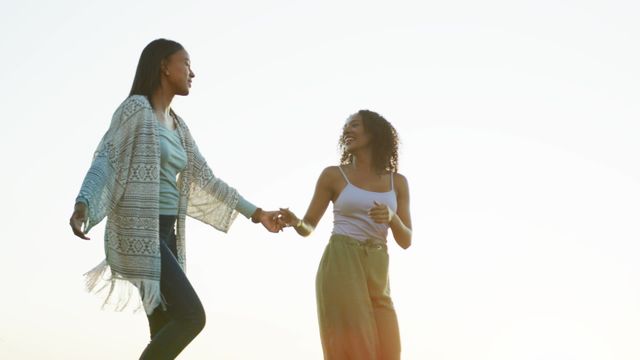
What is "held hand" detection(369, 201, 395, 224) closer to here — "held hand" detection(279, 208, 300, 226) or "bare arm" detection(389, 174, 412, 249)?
"bare arm" detection(389, 174, 412, 249)

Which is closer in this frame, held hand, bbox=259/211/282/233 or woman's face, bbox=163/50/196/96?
woman's face, bbox=163/50/196/96

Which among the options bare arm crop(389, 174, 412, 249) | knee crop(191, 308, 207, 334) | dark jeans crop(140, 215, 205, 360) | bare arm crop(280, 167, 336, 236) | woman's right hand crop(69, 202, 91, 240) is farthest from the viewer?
bare arm crop(280, 167, 336, 236)

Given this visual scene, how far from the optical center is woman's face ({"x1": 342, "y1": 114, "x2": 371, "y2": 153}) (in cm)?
702

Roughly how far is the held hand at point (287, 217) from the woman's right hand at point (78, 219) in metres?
1.71

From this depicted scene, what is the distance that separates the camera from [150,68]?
19.6ft

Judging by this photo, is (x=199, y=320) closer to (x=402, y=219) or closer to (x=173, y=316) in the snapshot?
(x=173, y=316)

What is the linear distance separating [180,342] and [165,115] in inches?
59.4

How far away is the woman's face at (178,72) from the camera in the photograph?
5.98 meters

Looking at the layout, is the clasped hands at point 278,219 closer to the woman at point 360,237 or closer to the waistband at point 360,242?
the woman at point 360,237

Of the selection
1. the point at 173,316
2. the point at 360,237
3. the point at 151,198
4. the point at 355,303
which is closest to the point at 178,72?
the point at 151,198

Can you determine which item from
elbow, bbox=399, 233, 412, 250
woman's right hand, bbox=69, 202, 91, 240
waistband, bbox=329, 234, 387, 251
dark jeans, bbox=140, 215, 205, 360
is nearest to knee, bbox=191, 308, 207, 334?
dark jeans, bbox=140, 215, 205, 360

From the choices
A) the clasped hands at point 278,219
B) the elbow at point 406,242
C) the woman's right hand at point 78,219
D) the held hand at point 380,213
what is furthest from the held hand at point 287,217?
the woman's right hand at point 78,219

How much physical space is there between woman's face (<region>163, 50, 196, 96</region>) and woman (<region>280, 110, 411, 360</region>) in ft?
3.94

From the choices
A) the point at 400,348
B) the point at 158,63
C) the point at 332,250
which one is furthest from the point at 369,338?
the point at 158,63
